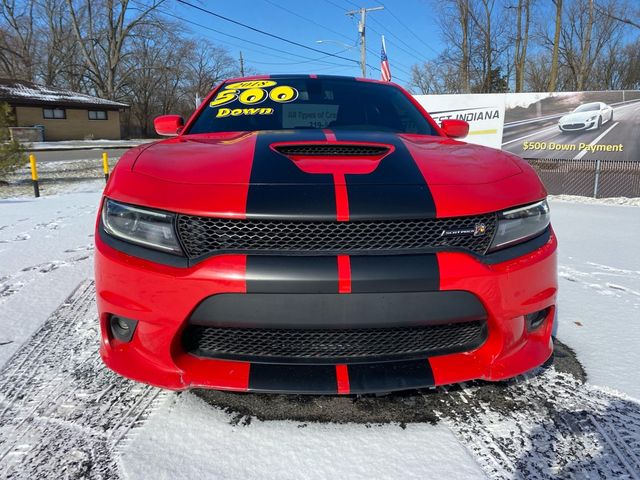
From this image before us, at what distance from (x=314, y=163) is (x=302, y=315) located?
603 millimetres

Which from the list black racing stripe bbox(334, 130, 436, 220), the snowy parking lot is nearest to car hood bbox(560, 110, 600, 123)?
the snowy parking lot

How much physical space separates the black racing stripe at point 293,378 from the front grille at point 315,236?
16.3 inches

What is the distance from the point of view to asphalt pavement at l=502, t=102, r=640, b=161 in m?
10.4

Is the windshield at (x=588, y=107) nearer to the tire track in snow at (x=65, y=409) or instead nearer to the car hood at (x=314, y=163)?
the car hood at (x=314, y=163)

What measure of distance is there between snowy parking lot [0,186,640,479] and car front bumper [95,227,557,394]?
0.77 ft

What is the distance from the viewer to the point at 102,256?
1525mm

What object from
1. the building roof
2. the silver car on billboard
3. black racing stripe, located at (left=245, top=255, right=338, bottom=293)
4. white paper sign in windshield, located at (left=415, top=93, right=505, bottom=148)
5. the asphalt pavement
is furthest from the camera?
the building roof

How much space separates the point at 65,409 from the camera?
1659mm

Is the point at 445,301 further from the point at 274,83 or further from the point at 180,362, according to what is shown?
the point at 274,83

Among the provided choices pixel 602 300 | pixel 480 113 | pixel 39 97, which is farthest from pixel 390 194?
pixel 39 97

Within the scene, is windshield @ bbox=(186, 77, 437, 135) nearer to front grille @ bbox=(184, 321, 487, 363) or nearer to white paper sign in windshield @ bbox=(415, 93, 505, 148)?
front grille @ bbox=(184, 321, 487, 363)

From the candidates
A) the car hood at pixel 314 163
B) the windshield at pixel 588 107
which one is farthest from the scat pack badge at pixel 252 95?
the windshield at pixel 588 107

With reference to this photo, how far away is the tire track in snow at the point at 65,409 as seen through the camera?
4.56 ft

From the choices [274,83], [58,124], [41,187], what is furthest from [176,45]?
[274,83]
